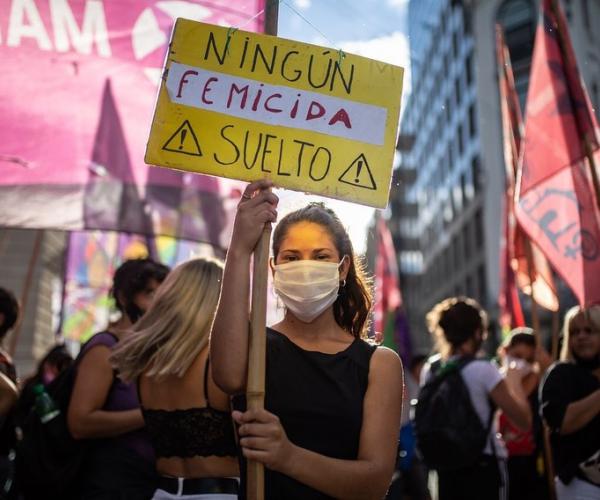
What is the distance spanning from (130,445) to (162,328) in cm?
75

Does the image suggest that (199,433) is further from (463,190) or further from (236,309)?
(463,190)

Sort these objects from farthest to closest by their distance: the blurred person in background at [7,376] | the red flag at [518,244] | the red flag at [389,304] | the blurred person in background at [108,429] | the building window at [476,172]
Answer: the building window at [476,172] → the red flag at [389,304] → the red flag at [518,244] → the blurred person in background at [7,376] → the blurred person in background at [108,429]

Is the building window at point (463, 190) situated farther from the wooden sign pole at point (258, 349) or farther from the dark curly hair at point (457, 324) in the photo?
the wooden sign pole at point (258, 349)

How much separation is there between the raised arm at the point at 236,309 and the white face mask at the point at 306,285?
15cm

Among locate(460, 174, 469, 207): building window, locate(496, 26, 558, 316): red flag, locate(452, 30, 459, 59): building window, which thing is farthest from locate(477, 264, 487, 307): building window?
locate(496, 26, 558, 316): red flag

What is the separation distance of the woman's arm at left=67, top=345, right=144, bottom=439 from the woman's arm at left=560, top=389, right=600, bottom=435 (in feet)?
6.24

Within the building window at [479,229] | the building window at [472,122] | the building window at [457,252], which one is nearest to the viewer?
the building window at [472,122]

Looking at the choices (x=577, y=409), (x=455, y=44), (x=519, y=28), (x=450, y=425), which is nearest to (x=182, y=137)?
(x=577, y=409)

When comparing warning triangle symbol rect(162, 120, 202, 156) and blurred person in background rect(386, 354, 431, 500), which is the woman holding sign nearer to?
warning triangle symbol rect(162, 120, 202, 156)

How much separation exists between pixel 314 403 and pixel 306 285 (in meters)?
0.32

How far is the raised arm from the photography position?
1895mm

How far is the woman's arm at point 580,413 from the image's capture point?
3.23 metres

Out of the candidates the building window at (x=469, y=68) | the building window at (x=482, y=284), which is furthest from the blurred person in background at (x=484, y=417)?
the building window at (x=469, y=68)

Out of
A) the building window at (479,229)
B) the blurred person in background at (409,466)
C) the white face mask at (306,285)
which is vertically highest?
the building window at (479,229)
